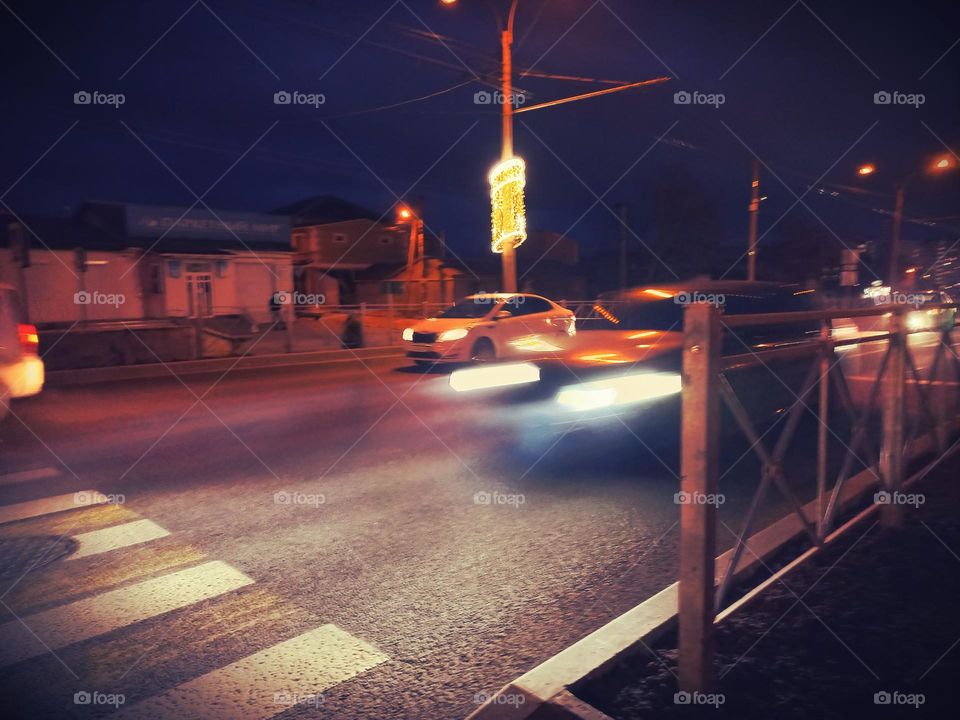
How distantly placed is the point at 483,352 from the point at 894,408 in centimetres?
1072

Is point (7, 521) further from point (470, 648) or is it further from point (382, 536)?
point (470, 648)

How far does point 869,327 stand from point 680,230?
45980 millimetres

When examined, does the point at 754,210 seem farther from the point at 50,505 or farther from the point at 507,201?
the point at 50,505

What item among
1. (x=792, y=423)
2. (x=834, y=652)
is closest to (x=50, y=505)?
(x=792, y=423)

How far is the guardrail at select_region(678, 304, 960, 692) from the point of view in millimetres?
2689

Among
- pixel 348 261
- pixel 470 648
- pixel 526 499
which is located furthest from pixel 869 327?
pixel 348 261

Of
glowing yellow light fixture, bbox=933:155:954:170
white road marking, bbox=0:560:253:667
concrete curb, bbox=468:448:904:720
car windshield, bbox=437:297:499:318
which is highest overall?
glowing yellow light fixture, bbox=933:155:954:170

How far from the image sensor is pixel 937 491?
5.51 metres

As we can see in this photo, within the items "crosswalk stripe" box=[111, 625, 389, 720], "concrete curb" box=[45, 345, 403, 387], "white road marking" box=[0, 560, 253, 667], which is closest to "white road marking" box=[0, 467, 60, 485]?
"white road marking" box=[0, 560, 253, 667]

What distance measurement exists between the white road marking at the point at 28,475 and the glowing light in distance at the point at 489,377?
637 centimetres

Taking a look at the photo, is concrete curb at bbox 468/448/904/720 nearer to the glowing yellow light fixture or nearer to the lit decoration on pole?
the lit decoration on pole

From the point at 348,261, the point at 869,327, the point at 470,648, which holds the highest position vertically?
the point at 348,261

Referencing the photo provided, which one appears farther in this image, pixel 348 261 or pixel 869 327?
pixel 348 261

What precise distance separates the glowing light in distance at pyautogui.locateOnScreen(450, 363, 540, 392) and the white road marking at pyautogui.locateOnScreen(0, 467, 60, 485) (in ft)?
20.9
